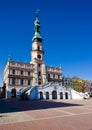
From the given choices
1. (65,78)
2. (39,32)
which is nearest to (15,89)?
(39,32)

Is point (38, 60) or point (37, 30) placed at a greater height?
point (37, 30)

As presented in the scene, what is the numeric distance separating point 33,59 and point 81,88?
1521 inches

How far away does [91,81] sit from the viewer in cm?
10894

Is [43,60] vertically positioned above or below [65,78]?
above

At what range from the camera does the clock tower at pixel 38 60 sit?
62.3m

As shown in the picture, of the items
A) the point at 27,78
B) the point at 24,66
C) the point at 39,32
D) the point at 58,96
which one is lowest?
the point at 58,96

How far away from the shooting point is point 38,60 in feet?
210

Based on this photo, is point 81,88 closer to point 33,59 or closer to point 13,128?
point 33,59

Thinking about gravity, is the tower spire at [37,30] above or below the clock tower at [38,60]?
above

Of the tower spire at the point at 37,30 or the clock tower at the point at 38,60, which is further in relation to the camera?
the tower spire at the point at 37,30

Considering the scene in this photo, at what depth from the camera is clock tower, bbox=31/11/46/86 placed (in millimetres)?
62269

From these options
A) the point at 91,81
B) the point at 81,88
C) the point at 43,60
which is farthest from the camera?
the point at 91,81

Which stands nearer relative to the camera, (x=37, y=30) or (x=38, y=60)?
(x=38, y=60)

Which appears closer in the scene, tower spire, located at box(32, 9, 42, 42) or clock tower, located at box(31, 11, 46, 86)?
clock tower, located at box(31, 11, 46, 86)
